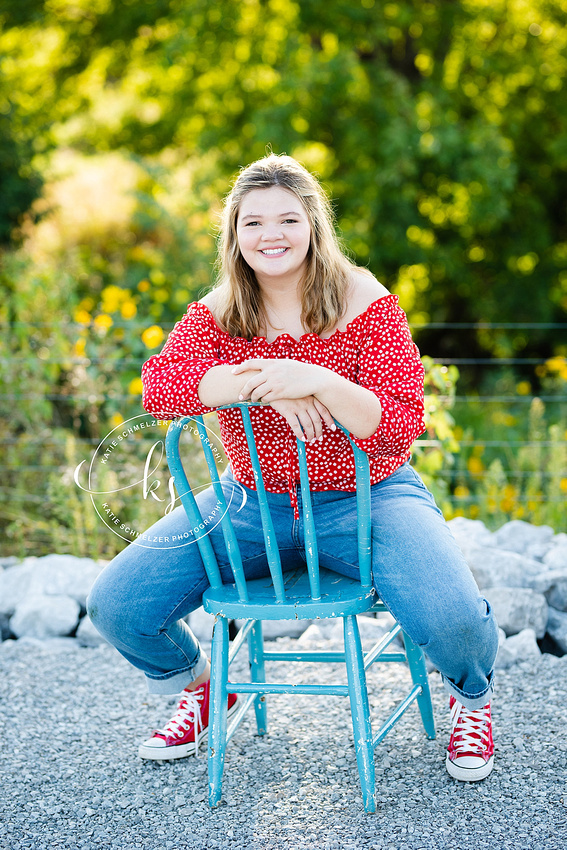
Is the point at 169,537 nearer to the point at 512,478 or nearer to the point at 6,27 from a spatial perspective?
the point at 512,478

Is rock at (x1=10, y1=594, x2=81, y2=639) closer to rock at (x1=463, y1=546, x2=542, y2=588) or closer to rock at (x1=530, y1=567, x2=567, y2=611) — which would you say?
rock at (x1=463, y1=546, x2=542, y2=588)

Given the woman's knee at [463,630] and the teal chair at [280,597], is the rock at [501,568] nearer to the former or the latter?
the teal chair at [280,597]

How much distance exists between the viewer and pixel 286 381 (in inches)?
71.2

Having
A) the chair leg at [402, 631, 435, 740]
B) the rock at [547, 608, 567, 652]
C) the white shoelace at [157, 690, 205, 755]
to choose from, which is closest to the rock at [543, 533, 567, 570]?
the rock at [547, 608, 567, 652]

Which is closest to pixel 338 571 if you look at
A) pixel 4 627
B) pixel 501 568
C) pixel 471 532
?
pixel 501 568

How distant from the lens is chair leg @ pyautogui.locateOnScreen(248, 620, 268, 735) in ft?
7.82

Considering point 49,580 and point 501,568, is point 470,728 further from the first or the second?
point 49,580

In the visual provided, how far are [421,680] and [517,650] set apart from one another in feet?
2.24

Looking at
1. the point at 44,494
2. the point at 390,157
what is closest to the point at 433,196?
the point at 390,157

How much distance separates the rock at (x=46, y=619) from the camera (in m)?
3.27

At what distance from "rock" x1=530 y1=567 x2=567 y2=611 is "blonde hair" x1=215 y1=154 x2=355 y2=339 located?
1533 millimetres

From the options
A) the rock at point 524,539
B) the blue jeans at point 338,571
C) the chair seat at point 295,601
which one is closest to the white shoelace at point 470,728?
the blue jeans at point 338,571

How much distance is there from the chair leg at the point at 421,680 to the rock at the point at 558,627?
801 mm

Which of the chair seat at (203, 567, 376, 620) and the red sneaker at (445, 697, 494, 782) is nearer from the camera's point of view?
the chair seat at (203, 567, 376, 620)
